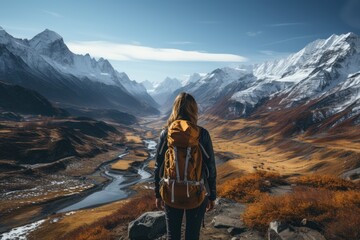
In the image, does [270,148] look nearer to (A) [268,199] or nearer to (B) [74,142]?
(B) [74,142]

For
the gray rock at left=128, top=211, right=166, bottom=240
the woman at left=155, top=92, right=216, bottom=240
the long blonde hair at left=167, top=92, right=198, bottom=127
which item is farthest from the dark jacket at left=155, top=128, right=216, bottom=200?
the gray rock at left=128, top=211, right=166, bottom=240

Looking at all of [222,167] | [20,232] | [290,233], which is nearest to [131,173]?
[222,167]

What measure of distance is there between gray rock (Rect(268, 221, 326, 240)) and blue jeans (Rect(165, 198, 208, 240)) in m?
4.78

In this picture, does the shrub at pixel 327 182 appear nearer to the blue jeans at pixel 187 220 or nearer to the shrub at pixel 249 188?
the shrub at pixel 249 188

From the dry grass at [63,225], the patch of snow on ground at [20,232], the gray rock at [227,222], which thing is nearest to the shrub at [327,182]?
the gray rock at [227,222]

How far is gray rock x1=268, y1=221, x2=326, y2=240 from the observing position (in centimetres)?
1077

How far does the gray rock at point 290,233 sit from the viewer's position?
10.8m

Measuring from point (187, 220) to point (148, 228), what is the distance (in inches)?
287

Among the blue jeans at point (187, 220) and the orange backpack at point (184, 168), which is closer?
the orange backpack at point (184, 168)

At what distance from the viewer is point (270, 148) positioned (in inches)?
5423

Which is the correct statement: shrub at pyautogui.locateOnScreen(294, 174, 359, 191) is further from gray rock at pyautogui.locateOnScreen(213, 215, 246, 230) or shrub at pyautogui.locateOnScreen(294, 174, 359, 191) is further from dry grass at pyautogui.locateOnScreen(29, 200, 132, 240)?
dry grass at pyautogui.locateOnScreen(29, 200, 132, 240)

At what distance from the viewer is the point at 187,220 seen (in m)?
7.25

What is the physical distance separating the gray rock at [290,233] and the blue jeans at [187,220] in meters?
4.78

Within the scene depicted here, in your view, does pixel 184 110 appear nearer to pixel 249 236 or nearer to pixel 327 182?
pixel 249 236
